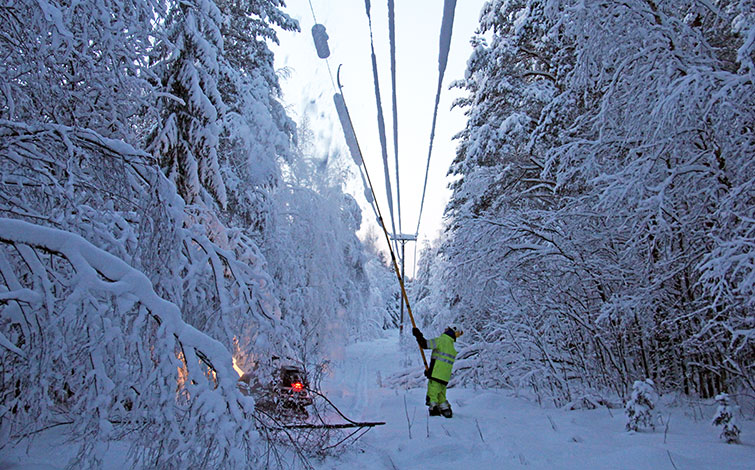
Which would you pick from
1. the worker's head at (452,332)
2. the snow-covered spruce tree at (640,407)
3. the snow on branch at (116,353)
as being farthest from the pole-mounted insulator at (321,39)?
the worker's head at (452,332)

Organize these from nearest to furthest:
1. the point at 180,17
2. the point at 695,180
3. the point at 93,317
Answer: the point at 93,317
the point at 695,180
the point at 180,17

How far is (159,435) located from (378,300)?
44.3 meters

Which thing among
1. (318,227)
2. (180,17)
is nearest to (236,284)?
(180,17)

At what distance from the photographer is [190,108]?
8992mm

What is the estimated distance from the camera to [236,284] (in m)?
3.87

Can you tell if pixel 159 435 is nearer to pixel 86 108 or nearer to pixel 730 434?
pixel 86 108

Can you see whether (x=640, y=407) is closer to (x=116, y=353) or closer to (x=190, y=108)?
(x=116, y=353)

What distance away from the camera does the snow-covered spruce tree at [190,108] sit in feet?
29.3

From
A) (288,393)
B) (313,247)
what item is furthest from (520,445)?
(313,247)

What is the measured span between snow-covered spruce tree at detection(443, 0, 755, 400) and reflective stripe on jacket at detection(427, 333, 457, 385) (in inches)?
62.4

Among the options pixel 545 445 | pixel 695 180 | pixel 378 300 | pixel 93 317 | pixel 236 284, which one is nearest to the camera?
pixel 93 317

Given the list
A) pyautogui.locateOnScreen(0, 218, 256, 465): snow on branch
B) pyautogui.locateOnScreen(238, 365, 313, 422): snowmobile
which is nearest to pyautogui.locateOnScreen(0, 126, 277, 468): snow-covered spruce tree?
pyautogui.locateOnScreen(0, 218, 256, 465): snow on branch

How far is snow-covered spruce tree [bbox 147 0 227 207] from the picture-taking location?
895 centimetres

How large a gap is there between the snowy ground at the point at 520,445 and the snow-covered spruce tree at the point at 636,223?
3.63ft
